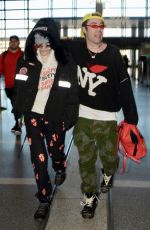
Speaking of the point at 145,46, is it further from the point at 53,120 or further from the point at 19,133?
the point at 53,120

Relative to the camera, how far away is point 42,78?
375 centimetres

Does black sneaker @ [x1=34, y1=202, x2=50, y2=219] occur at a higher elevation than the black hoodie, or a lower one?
lower

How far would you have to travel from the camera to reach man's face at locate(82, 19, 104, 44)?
11.9 ft

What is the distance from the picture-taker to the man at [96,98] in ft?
12.0

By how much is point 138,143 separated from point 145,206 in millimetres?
627

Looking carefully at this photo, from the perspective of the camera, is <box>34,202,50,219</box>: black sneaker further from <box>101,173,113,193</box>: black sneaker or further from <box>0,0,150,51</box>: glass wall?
<box>0,0,150,51</box>: glass wall

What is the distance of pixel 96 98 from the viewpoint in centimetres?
371

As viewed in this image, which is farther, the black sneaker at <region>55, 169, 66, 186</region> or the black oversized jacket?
the black sneaker at <region>55, 169, 66, 186</region>

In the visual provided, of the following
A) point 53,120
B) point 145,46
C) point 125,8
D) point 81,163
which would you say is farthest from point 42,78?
point 125,8

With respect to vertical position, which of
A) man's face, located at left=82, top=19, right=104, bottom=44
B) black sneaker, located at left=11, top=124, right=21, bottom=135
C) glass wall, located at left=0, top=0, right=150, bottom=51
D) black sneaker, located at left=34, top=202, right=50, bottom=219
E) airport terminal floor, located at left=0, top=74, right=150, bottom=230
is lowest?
black sneaker, located at left=11, top=124, right=21, bottom=135

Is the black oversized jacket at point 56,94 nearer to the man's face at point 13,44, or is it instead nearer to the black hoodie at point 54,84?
the black hoodie at point 54,84

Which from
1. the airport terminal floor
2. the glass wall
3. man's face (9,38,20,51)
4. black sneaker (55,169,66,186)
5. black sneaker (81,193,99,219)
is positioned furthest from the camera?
the glass wall

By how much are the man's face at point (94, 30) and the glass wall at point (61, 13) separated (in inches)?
1138

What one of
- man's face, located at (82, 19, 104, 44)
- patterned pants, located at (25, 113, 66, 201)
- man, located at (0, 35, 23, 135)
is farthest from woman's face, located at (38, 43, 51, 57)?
man, located at (0, 35, 23, 135)
